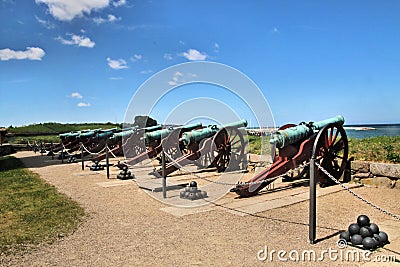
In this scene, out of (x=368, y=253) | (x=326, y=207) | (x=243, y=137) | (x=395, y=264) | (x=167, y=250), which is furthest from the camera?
(x=243, y=137)

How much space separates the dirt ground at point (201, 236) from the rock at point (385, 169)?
0.55 meters

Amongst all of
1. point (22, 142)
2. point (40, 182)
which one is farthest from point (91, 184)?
point (22, 142)

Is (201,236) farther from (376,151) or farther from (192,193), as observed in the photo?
(376,151)

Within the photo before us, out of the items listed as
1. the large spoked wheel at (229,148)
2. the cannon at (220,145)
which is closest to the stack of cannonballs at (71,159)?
the cannon at (220,145)

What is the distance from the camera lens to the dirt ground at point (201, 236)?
Result: 13.4 feet

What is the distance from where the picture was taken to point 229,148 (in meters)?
11.3

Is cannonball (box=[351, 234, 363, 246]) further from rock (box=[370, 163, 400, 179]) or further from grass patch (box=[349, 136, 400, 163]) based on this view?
grass patch (box=[349, 136, 400, 163])

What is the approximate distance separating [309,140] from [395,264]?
455cm

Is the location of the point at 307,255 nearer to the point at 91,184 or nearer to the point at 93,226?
the point at 93,226

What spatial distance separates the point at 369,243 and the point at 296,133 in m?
4.06

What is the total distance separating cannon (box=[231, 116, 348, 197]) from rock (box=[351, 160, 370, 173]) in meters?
0.22

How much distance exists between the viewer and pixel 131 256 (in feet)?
13.8

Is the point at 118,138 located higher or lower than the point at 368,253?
higher

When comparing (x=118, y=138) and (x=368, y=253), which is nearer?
(x=368, y=253)
